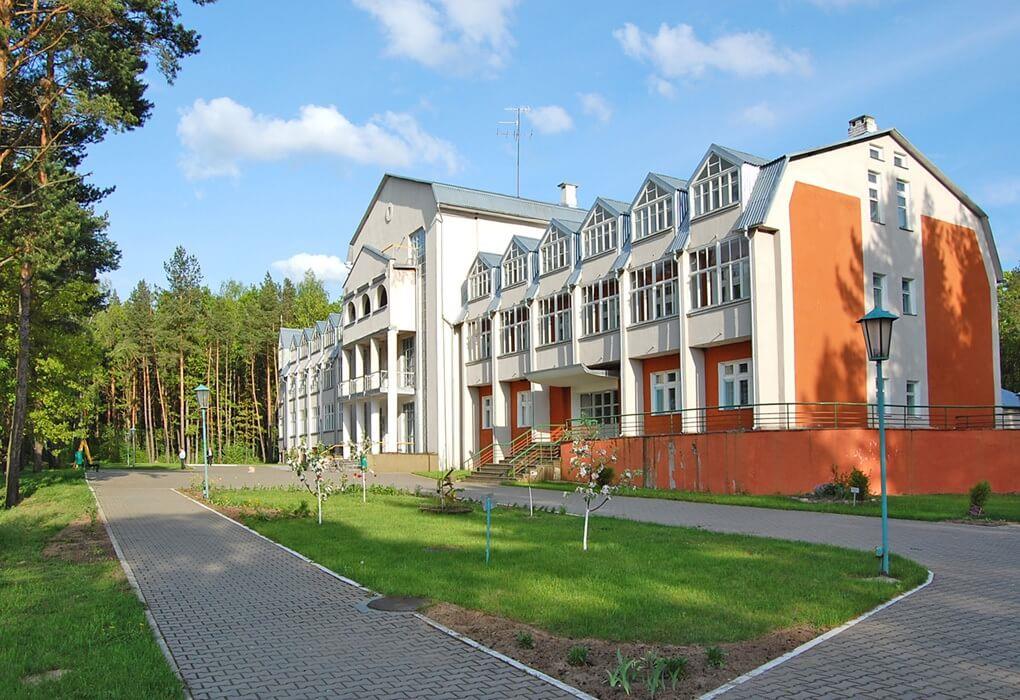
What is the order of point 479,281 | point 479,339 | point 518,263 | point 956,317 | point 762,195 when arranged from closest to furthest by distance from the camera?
1. point 762,195
2. point 956,317
3. point 518,263
4. point 479,339
5. point 479,281

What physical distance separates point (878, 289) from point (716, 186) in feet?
20.9

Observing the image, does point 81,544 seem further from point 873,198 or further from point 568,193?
point 568,193

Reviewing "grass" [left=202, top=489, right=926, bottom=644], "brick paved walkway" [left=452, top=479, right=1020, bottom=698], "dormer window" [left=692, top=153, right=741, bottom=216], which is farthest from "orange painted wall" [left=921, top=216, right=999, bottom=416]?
"grass" [left=202, top=489, right=926, bottom=644]

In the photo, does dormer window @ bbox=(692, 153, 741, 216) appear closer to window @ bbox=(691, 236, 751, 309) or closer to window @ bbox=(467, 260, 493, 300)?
window @ bbox=(691, 236, 751, 309)

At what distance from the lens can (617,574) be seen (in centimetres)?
1007

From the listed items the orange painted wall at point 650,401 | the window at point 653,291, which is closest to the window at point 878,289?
the window at point 653,291

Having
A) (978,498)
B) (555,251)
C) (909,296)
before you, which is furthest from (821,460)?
(555,251)

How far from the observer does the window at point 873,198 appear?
27.5m

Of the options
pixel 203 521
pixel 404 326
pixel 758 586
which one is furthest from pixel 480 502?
pixel 404 326

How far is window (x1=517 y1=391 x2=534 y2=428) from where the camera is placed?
3716cm

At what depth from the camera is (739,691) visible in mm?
5934

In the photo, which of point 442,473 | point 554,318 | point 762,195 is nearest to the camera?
point 762,195

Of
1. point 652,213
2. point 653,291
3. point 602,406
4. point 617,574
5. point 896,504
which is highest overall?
point 652,213

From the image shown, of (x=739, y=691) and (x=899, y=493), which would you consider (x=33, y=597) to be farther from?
(x=899, y=493)
